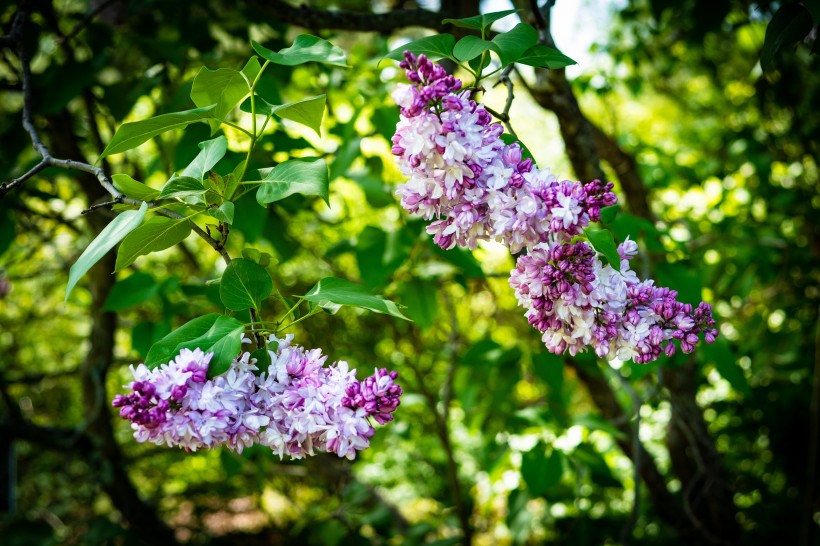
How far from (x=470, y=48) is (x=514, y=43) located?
5 centimetres

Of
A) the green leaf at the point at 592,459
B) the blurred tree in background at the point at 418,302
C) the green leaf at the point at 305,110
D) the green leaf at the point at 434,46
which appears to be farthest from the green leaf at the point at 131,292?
the green leaf at the point at 592,459

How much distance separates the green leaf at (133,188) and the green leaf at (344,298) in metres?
0.16

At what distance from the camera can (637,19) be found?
253 centimetres

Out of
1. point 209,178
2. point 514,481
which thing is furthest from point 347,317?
point 209,178

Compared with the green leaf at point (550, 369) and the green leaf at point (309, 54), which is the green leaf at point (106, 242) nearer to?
the green leaf at point (309, 54)

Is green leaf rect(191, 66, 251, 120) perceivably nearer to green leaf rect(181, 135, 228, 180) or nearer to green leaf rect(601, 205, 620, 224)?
green leaf rect(181, 135, 228, 180)

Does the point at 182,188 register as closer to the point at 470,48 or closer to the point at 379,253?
the point at 470,48

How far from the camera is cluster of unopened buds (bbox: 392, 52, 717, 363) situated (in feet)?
1.80

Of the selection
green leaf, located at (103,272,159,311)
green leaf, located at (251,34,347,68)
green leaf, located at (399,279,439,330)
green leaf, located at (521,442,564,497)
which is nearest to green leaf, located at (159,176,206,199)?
green leaf, located at (251,34,347,68)

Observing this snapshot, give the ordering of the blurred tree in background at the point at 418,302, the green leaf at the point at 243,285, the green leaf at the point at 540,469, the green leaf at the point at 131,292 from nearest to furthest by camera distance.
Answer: the green leaf at the point at 243,285 < the green leaf at the point at 131,292 < the blurred tree in background at the point at 418,302 < the green leaf at the point at 540,469

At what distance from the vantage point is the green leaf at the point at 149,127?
618 mm

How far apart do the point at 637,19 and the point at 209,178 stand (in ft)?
7.39

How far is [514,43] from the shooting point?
65 centimetres

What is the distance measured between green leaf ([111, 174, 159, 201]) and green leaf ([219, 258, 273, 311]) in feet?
0.30
